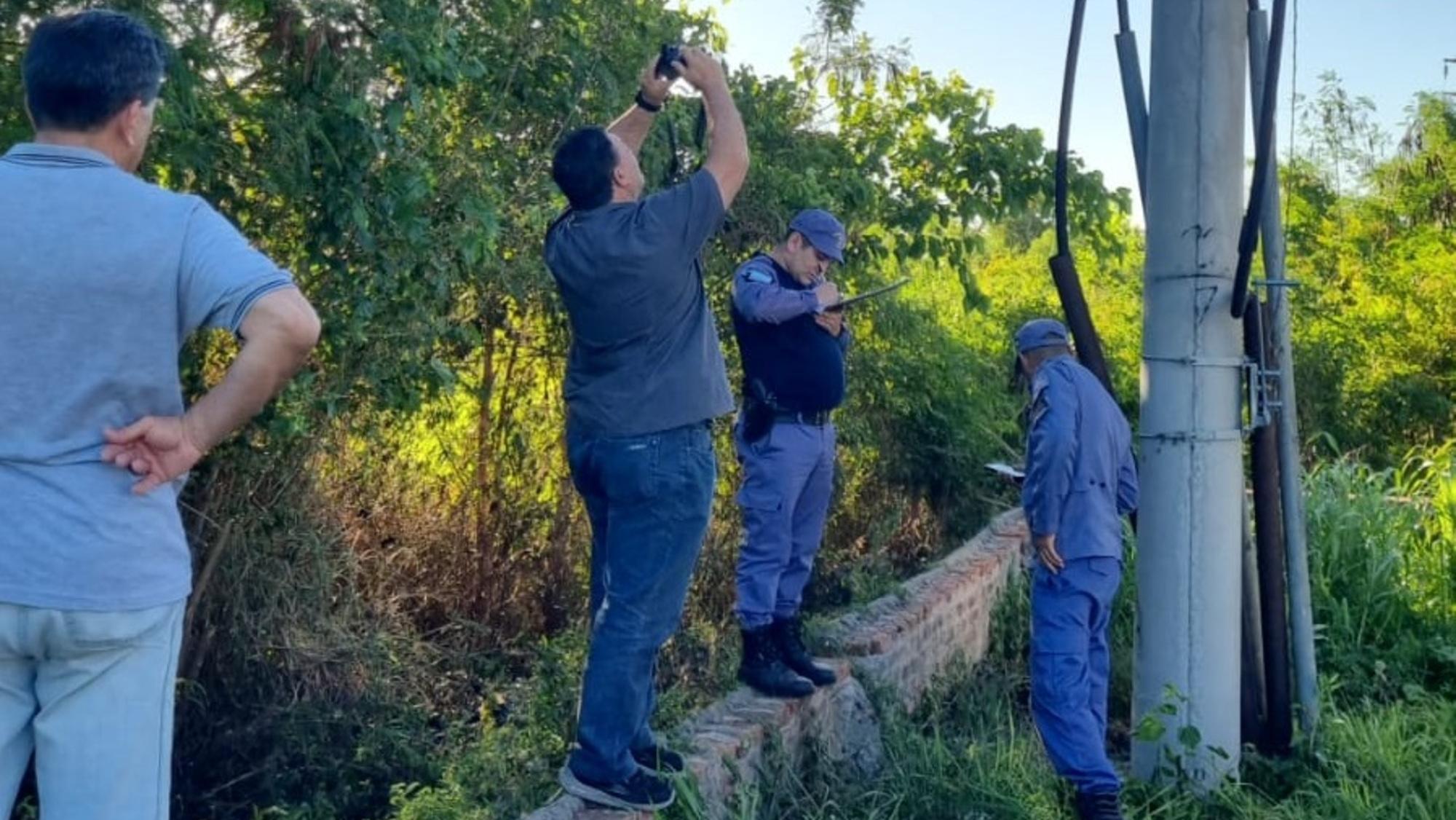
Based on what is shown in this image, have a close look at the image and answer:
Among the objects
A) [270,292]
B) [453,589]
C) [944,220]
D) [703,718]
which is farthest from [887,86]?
[270,292]

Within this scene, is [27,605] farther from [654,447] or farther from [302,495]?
[302,495]

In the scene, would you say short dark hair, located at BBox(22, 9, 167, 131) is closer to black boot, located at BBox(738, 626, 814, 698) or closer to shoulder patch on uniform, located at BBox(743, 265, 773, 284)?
shoulder patch on uniform, located at BBox(743, 265, 773, 284)

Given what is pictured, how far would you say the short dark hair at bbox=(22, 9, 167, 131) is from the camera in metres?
2.38

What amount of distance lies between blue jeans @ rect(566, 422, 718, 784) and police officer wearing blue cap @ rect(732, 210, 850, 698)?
46.2 inches

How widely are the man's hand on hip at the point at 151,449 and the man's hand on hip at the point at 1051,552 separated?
309 centimetres

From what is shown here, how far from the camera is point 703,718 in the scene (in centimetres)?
479

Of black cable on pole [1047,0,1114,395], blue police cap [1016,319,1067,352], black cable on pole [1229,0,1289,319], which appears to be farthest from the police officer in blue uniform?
black cable on pole [1229,0,1289,319]

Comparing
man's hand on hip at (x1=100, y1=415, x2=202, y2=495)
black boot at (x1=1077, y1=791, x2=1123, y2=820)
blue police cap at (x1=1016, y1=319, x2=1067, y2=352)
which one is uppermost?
blue police cap at (x1=1016, y1=319, x2=1067, y2=352)

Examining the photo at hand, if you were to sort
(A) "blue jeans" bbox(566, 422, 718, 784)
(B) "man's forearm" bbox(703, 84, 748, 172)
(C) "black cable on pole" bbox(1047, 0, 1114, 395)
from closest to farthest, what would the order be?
(B) "man's forearm" bbox(703, 84, 748, 172) < (A) "blue jeans" bbox(566, 422, 718, 784) < (C) "black cable on pole" bbox(1047, 0, 1114, 395)

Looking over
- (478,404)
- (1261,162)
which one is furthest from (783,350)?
(478,404)

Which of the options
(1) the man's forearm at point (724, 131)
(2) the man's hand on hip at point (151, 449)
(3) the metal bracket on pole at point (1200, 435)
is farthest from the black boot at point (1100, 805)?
(2) the man's hand on hip at point (151, 449)

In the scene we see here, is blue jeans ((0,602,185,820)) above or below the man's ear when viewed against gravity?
below

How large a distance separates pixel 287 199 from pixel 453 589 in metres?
3.02

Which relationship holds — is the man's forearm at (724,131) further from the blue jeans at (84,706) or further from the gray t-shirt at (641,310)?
the blue jeans at (84,706)
